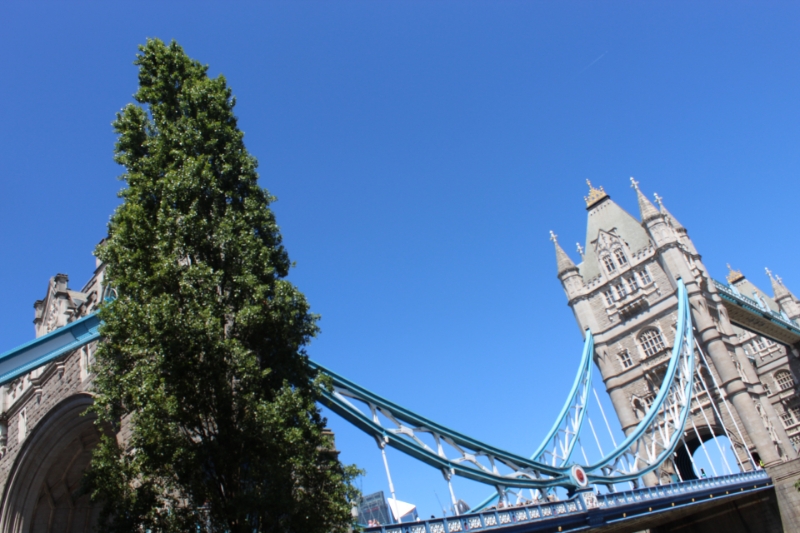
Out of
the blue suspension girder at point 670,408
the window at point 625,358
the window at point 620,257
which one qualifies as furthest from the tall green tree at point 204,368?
the window at point 620,257

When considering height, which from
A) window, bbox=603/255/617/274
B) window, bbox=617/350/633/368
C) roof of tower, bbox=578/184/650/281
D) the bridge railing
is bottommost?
the bridge railing

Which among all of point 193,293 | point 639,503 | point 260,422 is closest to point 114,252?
point 193,293

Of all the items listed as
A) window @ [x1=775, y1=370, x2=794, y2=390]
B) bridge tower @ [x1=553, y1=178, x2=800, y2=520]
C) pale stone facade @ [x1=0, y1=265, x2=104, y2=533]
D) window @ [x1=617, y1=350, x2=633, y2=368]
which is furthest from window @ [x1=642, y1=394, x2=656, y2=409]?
pale stone facade @ [x1=0, y1=265, x2=104, y2=533]

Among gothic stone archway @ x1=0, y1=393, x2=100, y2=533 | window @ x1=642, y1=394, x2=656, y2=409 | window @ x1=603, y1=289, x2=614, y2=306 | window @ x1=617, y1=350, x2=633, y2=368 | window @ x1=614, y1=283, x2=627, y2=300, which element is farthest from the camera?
window @ x1=603, y1=289, x2=614, y2=306

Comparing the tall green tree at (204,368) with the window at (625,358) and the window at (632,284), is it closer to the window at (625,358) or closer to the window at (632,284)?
the window at (625,358)

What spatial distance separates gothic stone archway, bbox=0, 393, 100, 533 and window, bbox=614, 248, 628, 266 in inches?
1143

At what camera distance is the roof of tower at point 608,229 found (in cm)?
3634

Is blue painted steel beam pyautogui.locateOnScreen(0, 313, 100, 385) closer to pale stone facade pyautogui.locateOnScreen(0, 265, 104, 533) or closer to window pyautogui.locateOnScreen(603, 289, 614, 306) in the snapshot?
pale stone facade pyautogui.locateOnScreen(0, 265, 104, 533)

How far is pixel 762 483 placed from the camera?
2666 centimetres

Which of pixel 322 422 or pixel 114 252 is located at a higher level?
pixel 114 252

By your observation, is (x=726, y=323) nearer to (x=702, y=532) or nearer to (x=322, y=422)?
(x=702, y=532)

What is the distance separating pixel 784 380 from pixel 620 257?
21023mm

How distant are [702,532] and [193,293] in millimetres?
28061

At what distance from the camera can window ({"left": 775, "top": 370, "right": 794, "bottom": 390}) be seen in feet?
153
